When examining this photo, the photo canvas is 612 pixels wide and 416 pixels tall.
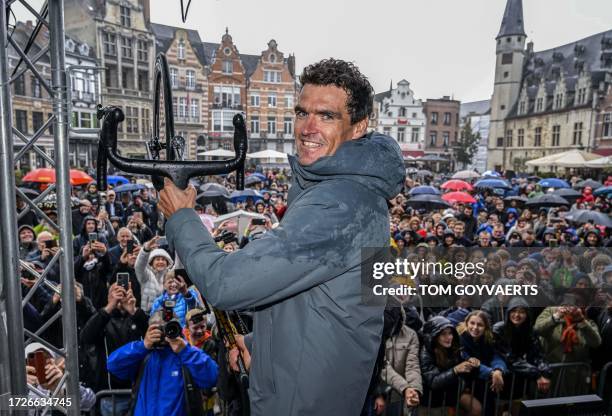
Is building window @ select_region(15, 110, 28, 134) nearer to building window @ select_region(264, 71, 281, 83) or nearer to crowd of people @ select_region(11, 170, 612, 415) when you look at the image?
building window @ select_region(264, 71, 281, 83)

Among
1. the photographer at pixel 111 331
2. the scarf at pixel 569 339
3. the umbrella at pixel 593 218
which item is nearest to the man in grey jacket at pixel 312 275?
the photographer at pixel 111 331

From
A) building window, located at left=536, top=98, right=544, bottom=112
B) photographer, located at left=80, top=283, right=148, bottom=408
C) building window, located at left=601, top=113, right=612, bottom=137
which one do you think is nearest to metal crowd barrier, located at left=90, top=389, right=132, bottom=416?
photographer, located at left=80, top=283, right=148, bottom=408

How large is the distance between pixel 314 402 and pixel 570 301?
477 centimetres

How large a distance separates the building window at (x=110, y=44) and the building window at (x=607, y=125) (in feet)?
145

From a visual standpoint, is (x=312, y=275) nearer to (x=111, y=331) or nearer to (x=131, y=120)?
(x=111, y=331)

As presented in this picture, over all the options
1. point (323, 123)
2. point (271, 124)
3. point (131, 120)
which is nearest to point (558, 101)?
point (271, 124)

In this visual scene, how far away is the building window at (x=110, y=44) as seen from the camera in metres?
36.1

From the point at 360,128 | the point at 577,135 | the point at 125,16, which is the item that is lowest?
the point at 360,128

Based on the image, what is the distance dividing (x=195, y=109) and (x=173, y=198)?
140ft

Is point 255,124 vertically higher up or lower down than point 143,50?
lower down

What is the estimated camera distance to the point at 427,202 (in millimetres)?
13000

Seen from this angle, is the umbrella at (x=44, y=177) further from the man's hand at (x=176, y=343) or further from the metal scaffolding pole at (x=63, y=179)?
the metal scaffolding pole at (x=63, y=179)

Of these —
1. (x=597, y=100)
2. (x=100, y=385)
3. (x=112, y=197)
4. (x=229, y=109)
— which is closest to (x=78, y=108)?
(x=229, y=109)

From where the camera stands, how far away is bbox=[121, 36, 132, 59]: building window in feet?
122
